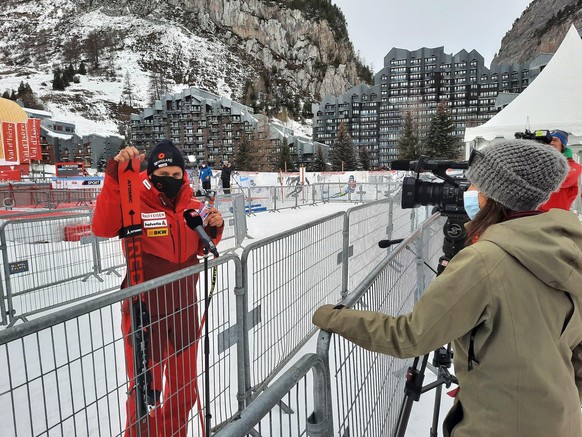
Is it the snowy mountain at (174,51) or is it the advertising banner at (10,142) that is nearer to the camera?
the advertising banner at (10,142)

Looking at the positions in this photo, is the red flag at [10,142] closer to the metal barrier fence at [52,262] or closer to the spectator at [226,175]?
the spectator at [226,175]

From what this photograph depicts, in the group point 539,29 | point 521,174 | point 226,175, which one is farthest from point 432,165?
point 539,29

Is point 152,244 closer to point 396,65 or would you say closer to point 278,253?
point 278,253

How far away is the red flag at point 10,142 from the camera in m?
26.7

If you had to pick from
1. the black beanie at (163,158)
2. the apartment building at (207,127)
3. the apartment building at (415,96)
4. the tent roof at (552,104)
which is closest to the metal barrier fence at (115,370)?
the black beanie at (163,158)

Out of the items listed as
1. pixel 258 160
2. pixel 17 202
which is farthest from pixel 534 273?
pixel 258 160

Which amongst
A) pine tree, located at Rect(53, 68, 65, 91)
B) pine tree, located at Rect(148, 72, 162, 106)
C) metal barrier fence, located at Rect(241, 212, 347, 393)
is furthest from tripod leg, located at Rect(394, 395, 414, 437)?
pine tree, located at Rect(53, 68, 65, 91)

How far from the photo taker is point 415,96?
73.4 meters

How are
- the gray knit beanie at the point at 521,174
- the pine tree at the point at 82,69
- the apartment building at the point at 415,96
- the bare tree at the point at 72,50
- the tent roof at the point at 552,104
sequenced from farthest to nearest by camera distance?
1. the bare tree at the point at 72,50
2. the pine tree at the point at 82,69
3. the apartment building at the point at 415,96
4. the tent roof at the point at 552,104
5. the gray knit beanie at the point at 521,174

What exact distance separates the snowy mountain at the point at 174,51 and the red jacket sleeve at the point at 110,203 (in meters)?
109

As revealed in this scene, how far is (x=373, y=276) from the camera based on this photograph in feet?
6.36

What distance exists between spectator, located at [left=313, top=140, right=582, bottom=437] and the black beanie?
1.73 meters

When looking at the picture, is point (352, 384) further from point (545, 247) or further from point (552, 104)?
point (552, 104)

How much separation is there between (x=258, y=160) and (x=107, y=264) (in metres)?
56.8
